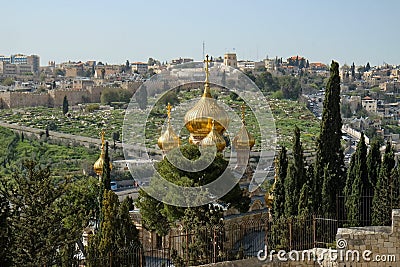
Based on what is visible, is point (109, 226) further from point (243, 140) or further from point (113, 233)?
point (243, 140)

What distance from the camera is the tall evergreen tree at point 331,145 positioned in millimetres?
11195

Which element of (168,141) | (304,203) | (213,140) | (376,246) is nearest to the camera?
(376,246)

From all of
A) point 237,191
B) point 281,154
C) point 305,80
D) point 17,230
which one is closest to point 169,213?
point 237,191

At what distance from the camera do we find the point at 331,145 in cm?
1148

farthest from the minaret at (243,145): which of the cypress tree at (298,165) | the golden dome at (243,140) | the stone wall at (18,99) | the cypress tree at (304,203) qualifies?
the stone wall at (18,99)

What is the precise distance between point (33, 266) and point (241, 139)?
7.57 metres

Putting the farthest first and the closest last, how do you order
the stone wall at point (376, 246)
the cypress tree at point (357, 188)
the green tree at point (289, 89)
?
1. the green tree at point (289, 89)
2. the cypress tree at point (357, 188)
3. the stone wall at point (376, 246)

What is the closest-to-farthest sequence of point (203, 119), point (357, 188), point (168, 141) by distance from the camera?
point (357, 188)
point (203, 119)
point (168, 141)

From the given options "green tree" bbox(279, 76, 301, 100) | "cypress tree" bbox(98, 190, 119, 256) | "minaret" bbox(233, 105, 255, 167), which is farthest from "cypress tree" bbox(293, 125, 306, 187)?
"green tree" bbox(279, 76, 301, 100)

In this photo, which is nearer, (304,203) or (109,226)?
(109,226)

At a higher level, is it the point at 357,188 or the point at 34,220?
the point at 357,188

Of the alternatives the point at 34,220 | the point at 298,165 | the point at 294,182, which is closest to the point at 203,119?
the point at 298,165

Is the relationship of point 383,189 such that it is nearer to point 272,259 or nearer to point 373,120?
point 272,259

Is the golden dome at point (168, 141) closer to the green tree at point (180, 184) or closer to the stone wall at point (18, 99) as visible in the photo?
the green tree at point (180, 184)
